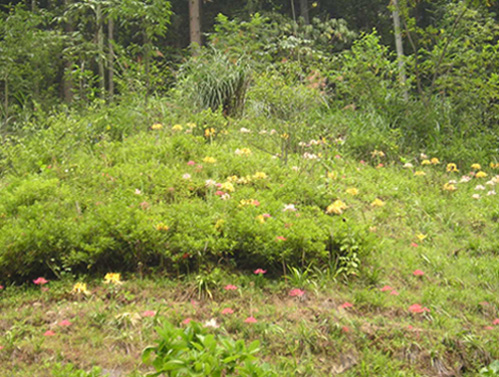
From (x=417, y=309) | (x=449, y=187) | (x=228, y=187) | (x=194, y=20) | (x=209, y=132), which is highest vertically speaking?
(x=194, y=20)

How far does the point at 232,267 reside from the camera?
12.3 feet

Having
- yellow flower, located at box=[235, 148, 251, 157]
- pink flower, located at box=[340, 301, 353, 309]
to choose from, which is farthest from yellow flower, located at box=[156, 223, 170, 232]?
yellow flower, located at box=[235, 148, 251, 157]

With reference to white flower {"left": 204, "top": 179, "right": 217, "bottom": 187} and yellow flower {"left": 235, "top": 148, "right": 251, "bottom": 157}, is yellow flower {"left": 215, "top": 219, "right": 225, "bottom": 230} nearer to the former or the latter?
white flower {"left": 204, "top": 179, "right": 217, "bottom": 187}

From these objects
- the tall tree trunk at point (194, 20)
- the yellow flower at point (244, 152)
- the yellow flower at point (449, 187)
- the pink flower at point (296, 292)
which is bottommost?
the pink flower at point (296, 292)

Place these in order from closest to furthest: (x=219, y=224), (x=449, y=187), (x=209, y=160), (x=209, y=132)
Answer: (x=219, y=224), (x=209, y=160), (x=449, y=187), (x=209, y=132)

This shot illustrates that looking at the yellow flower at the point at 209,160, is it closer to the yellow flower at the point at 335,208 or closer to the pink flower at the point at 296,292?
the yellow flower at the point at 335,208

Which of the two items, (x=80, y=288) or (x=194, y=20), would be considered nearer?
(x=80, y=288)

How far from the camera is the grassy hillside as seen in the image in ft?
9.71

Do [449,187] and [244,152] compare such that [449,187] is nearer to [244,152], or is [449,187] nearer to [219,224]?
[244,152]

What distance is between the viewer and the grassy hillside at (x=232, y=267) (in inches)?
117

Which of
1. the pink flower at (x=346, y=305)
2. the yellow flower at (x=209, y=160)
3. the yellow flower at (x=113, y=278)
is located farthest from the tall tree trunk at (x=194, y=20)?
the pink flower at (x=346, y=305)

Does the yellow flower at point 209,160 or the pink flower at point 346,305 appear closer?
the pink flower at point 346,305

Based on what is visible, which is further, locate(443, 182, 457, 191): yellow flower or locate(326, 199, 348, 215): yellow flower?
locate(443, 182, 457, 191): yellow flower

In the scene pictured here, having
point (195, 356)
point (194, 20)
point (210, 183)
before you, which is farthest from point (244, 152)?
point (194, 20)
